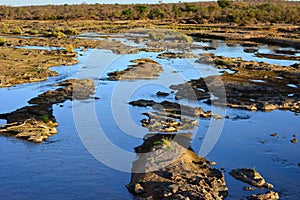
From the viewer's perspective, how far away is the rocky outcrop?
51.9 feet

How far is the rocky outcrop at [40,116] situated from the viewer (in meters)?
15.8

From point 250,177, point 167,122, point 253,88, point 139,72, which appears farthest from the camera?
point 139,72

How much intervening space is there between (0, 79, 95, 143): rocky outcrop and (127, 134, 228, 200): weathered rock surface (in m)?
3.98

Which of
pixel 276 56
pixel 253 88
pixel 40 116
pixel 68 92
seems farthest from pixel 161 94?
pixel 276 56

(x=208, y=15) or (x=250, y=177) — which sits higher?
(x=208, y=15)

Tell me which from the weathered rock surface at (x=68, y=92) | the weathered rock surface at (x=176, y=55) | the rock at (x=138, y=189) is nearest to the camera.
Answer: the rock at (x=138, y=189)

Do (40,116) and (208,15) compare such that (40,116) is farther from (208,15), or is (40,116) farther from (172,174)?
(208,15)

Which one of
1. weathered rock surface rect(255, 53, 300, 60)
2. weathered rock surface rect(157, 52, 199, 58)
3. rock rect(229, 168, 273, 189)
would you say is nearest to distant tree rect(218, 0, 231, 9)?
weathered rock surface rect(255, 53, 300, 60)

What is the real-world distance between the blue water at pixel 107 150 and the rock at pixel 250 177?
0.75ft

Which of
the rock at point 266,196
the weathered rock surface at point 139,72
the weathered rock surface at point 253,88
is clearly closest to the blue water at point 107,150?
the rock at point 266,196

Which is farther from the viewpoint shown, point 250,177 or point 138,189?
point 250,177

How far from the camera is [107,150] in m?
14.6

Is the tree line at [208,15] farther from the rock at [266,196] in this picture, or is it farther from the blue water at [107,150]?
the rock at [266,196]

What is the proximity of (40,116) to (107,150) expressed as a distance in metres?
4.63
